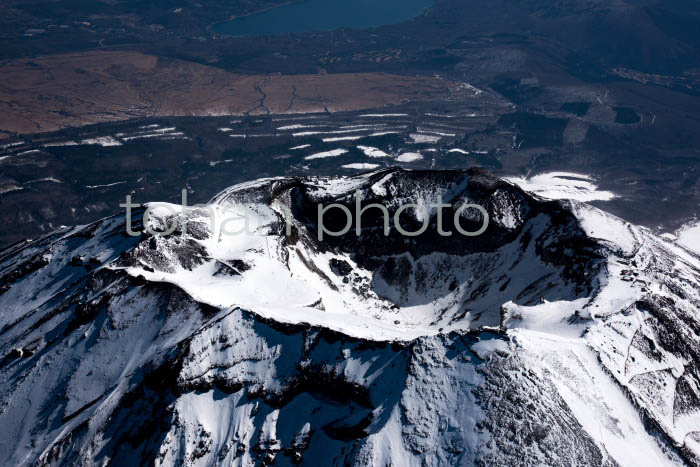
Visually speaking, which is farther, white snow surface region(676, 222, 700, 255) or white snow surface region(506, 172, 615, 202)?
white snow surface region(506, 172, 615, 202)

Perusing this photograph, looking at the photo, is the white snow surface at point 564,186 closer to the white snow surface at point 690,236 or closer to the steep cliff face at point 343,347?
the white snow surface at point 690,236

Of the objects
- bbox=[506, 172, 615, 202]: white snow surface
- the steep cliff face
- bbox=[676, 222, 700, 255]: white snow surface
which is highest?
the steep cliff face

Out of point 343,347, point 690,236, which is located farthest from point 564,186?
point 343,347

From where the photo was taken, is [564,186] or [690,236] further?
[564,186]

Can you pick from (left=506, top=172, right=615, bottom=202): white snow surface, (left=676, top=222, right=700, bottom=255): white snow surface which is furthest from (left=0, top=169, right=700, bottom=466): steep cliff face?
(left=506, top=172, right=615, bottom=202): white snow surface

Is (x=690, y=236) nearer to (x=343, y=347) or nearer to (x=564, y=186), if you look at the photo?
(x=564, y=186)

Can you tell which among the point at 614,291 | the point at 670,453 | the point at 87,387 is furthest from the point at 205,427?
the point at 614,291

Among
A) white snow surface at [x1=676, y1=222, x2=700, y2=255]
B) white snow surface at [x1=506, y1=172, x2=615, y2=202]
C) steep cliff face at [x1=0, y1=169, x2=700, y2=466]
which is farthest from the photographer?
white snow surface at [x1=506, y1=172, x2=615, y2=202]

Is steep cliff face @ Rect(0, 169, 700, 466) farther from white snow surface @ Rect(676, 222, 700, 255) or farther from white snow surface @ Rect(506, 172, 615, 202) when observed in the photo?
white snow surface @ Rect(506, 172, 615, 202)

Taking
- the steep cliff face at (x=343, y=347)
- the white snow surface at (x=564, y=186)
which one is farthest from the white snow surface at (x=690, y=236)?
the steep cliff face at (x=343, y=347)
